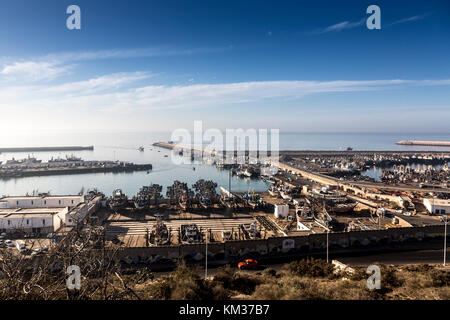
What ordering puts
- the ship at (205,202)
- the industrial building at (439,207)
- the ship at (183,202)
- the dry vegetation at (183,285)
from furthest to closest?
the ship at (205,202), the ship at (183,202), the industrial building at (439,207), the dry vegetation at (183,285)

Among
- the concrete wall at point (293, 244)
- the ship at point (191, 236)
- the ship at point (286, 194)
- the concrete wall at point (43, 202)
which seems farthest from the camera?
the ship at point (286, 194)

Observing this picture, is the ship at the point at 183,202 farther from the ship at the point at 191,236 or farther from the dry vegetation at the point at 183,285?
the dry vegetation at the point at 183,285

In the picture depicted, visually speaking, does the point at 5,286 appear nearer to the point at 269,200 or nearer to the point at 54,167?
the point at 269,200

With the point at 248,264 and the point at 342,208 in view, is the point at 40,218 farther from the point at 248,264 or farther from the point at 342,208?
the point at 342,208

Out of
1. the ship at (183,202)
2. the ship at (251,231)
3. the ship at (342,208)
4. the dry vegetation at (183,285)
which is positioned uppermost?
the dry vegetation at (183,285)

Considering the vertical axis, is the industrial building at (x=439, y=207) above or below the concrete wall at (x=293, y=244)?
above

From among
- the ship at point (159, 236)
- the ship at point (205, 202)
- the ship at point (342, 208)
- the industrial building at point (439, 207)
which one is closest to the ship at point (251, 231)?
the ship at point (159, 236)

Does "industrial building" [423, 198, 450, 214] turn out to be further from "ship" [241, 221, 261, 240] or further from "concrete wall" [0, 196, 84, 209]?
"concrete wall" [0, 196, 84, 209]

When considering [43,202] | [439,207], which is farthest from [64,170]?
[439,207]

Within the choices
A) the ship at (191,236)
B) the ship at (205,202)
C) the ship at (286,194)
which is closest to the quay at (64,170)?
the ship at (286,194)

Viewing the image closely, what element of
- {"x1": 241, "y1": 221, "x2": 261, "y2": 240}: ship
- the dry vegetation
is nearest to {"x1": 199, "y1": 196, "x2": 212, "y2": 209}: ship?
{"x1": 241, "y1": 221, "x2": 261, "y2": 240}: ship

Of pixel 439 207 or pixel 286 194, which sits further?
pixel 286 194

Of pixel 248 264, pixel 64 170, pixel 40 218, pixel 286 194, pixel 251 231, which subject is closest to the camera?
pixel 248 264

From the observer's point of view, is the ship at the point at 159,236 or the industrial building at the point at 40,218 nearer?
the ship at the point at 159,236
